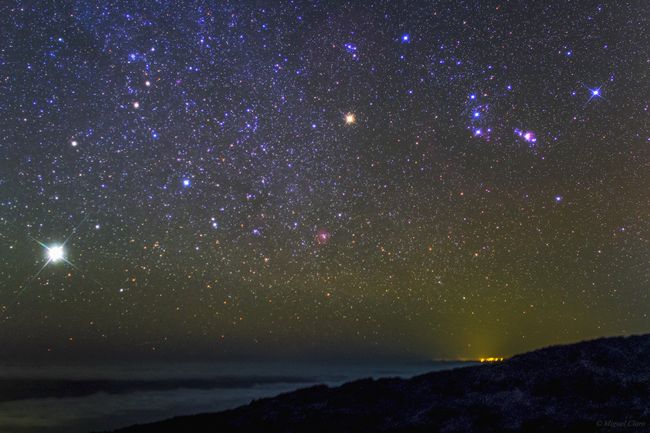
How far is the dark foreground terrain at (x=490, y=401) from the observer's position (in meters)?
15.0

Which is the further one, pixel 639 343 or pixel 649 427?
pixel 639 343

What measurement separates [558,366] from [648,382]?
11.0 feet

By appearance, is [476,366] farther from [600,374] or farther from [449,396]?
[600,374]

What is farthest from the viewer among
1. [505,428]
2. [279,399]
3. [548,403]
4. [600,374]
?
[279,399]

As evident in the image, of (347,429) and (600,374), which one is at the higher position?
(600,374)

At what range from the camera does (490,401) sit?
17.3 m

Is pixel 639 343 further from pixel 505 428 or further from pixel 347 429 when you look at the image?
pixel 347 429

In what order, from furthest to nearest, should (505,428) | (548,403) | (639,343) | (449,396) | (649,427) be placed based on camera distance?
(639,343)
(449,396)
(548,403)
(505,428)
(649,427)

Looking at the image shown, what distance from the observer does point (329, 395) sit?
2191 cm

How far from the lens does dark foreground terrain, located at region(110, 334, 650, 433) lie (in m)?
15.0

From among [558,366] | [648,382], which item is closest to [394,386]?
[558,366]

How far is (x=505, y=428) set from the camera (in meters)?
14.8

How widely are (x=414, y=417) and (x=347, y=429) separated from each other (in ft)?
7.24

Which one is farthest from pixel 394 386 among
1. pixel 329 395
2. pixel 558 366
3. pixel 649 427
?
pixel 649 427
